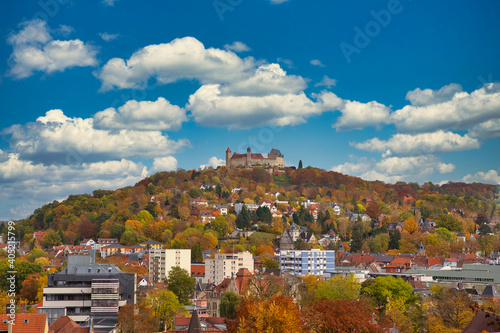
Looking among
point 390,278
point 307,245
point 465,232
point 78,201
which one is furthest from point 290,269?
point 78,201

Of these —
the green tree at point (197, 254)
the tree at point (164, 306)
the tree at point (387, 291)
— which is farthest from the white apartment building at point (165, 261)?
the tree at point (387, 291)

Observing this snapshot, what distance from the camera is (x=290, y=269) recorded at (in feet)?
313

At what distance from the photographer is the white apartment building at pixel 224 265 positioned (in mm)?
94062

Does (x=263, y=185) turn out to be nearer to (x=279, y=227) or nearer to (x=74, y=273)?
(x=279, y=227)

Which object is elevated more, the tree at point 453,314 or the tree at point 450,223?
the tree at point 450,223

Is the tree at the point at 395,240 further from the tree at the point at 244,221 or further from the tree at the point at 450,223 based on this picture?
the tree at the point at 244,221

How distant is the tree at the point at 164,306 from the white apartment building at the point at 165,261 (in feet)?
119

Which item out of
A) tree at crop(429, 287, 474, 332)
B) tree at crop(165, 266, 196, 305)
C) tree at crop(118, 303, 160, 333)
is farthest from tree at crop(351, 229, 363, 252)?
tree at crop(429, 287, 474, 332)

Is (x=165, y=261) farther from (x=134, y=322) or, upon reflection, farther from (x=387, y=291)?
(x=134, y=322)

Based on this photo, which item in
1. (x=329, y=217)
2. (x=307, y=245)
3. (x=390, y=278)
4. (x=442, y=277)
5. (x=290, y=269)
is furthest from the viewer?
(x=329, y=217)

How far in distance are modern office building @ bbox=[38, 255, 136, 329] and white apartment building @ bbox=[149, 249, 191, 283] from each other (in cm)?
4041

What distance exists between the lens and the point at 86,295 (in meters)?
54.8

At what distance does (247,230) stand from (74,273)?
7870 centimetres

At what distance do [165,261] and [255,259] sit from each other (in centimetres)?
1711
